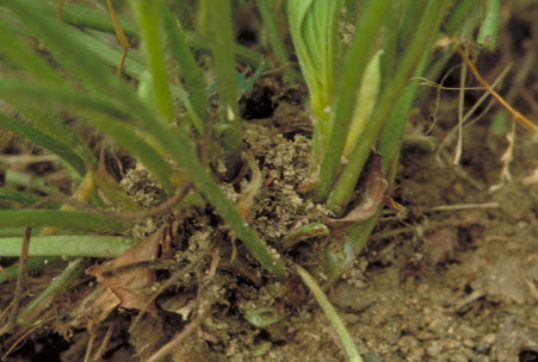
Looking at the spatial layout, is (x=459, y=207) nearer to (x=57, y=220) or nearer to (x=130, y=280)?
(x=130, y=280)

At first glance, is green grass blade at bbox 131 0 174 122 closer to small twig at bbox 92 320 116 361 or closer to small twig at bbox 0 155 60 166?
small twig at bbox 92 320 116 361

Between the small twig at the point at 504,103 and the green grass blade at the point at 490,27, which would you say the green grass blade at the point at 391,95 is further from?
the small twig at the point at 504,103

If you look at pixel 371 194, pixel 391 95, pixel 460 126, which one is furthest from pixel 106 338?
pixel 460 126

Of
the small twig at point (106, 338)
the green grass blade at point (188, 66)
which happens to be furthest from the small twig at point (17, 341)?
the green grass blade at point (188, 66)

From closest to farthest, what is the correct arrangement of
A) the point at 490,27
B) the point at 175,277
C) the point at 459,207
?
the point at 175,277 < the point at 490,27 < the point at 459,207

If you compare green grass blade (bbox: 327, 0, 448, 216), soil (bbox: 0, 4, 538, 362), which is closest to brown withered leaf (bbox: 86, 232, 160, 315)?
soil (bbox: 0, 4, 538, 362)

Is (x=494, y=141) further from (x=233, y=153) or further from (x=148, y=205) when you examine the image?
(x=148, y=205)
